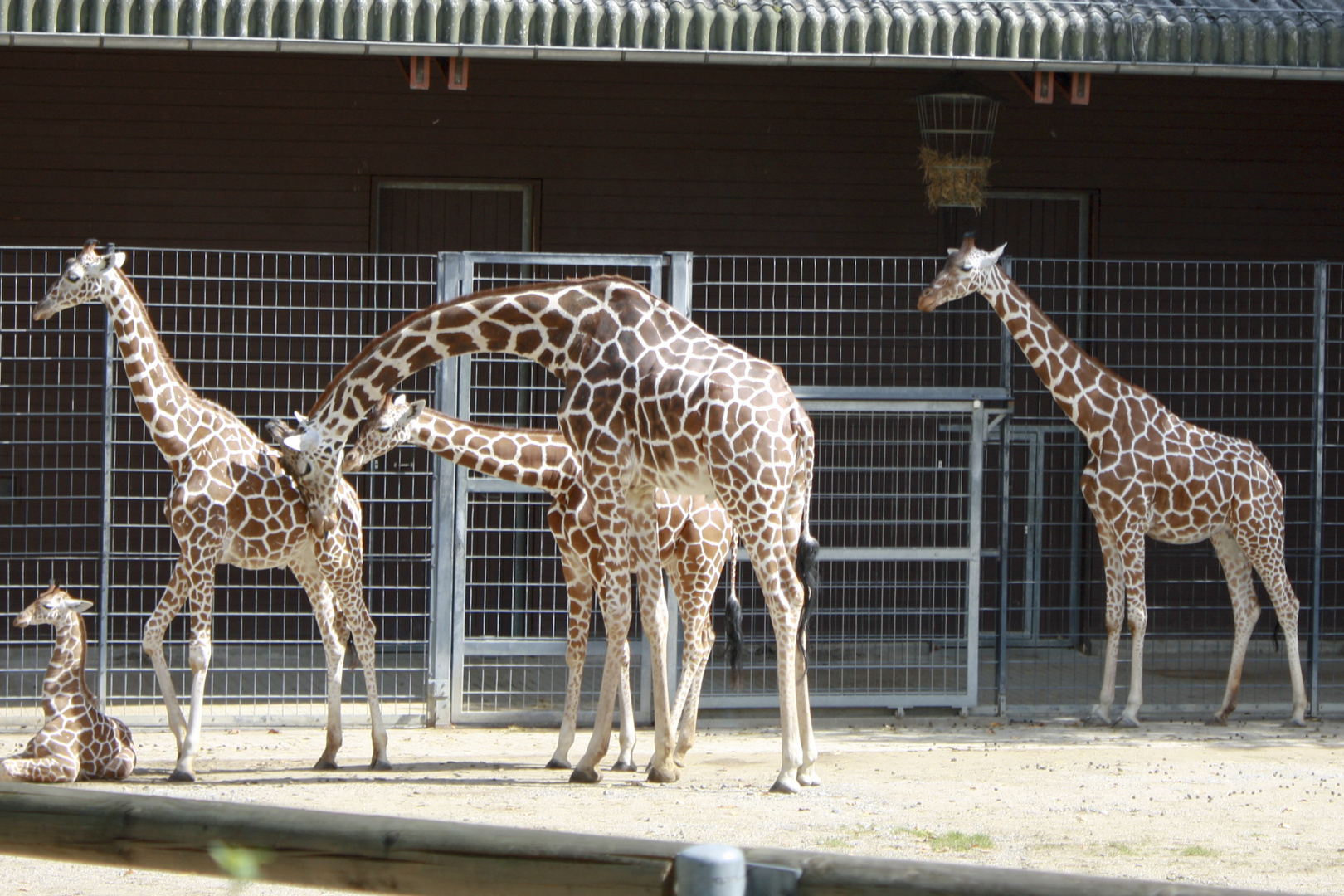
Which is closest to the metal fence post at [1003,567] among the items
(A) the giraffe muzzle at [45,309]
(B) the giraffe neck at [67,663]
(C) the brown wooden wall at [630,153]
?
(C) the brown wooden wall at [630,153]

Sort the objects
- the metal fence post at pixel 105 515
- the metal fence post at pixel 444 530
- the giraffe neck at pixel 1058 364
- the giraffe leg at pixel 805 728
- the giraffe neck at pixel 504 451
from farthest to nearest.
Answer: the giraffe neck at pixel 1058 364
the metal fence post at pixel 444 530
the metal fence post at pixel 105 515
the giraffe neck at pixel 504 451
the giraffe leg at pixel 805 728

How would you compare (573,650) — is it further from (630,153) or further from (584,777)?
(630,153)

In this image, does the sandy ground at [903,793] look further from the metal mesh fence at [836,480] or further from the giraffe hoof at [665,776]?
the metal mesh fence at [836,480]

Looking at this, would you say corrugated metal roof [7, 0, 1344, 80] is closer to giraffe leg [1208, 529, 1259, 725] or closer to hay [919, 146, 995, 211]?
hay [919, 146, 995, 211]

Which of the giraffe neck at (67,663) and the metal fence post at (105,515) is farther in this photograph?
the metal fence post at (105,515)

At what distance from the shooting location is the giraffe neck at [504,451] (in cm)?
771

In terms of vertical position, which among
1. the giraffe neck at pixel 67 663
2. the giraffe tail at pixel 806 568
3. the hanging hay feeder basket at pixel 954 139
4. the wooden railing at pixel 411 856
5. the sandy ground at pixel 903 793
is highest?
the hanging hay feeder basket at pixel 954 139

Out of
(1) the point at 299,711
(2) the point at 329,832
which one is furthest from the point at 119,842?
(1) the point at 299,711

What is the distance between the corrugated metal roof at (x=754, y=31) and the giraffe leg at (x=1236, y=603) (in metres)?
2.92

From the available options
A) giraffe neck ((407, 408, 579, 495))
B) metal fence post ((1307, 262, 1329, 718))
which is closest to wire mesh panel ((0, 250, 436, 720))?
giraffe neck ((407, 408, 579, 495))

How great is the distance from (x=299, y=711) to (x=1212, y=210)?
7631 millimetres

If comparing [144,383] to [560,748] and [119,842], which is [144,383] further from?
[119,842]

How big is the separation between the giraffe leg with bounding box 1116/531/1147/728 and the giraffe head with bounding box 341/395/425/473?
399cm

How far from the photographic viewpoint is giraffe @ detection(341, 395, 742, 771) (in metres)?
7.47
